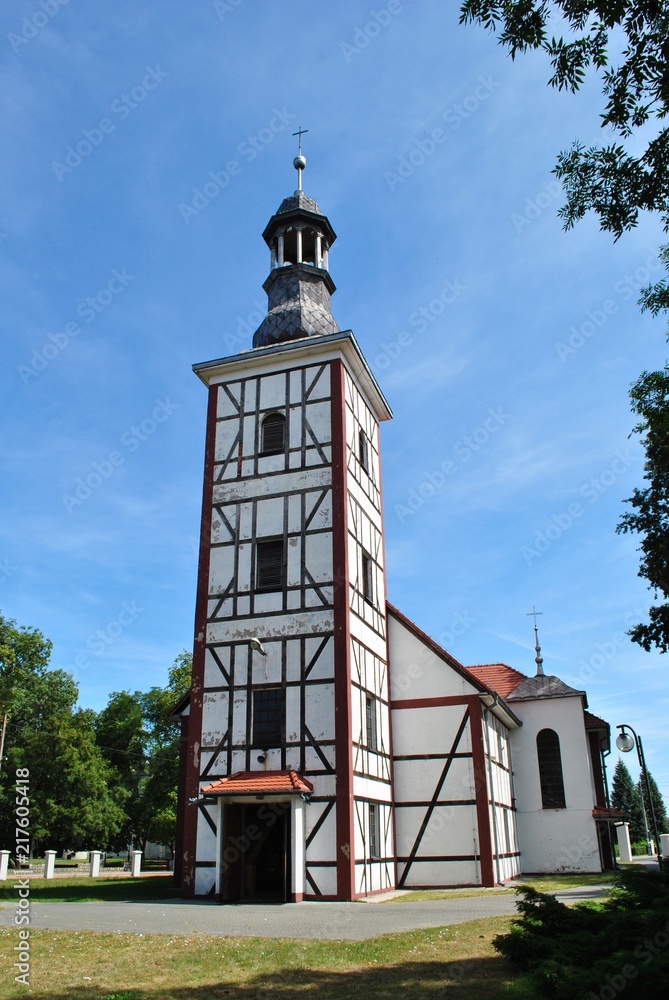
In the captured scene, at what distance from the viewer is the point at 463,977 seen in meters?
7.91

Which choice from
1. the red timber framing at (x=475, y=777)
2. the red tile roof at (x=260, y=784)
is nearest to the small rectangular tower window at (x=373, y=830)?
the red timber framing at (x=475, y=777)

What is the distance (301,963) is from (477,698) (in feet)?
46.0

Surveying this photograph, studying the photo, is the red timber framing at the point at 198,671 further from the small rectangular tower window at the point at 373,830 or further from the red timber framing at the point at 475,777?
the red timber framing at the point at 475,777

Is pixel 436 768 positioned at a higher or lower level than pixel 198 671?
lower

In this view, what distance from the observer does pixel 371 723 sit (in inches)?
833

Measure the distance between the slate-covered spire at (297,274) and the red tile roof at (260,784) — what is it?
12.8 meters

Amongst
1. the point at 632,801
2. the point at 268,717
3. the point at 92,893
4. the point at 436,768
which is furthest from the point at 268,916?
the point at 632,801

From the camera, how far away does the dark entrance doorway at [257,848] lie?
724 inches

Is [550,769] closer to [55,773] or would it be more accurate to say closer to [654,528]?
[654,528]

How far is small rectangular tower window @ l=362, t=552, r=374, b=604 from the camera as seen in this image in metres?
22.6

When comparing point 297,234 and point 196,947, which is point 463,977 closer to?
point 196,947

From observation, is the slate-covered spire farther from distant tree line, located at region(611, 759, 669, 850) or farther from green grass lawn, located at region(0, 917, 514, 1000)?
distant tree line, located at region(611, 759, 669, 850)

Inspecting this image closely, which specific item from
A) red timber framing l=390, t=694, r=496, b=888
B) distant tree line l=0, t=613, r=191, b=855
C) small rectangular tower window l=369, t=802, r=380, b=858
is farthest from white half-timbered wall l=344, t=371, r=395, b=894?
distant tree line l=0, t=613, r=191, b=855

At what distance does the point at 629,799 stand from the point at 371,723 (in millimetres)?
80309
